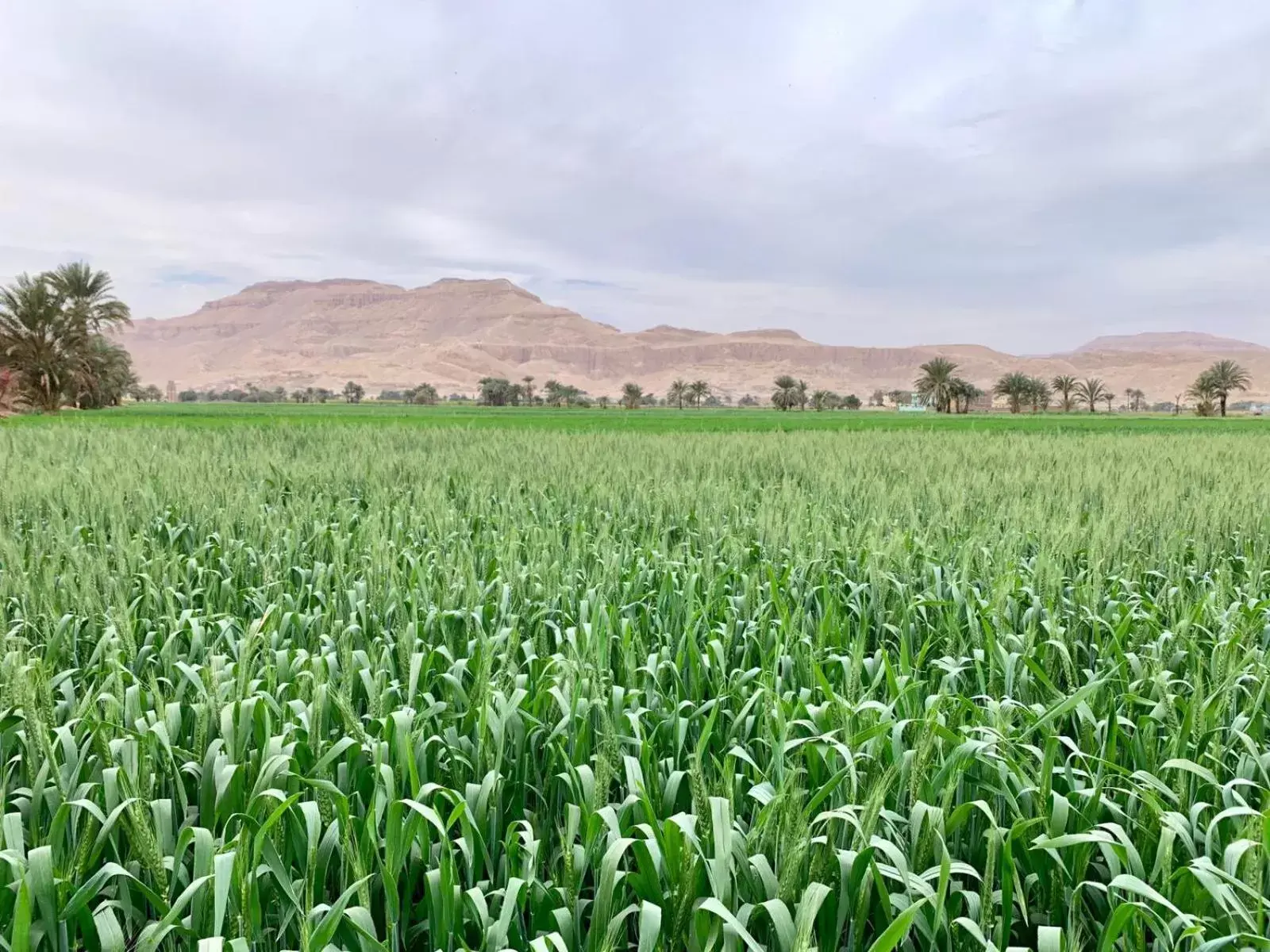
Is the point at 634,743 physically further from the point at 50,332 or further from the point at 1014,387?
the point at 1014,387

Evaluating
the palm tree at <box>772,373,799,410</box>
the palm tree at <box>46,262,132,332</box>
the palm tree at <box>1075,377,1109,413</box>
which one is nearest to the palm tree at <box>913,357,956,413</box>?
the palm tree at <box>772,373,799,410</box>

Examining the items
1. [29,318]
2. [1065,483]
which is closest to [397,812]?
[1065,483]

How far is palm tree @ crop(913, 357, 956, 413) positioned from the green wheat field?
10774 cm

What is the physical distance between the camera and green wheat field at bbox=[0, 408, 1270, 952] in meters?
1.68

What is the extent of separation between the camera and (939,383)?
105625mm

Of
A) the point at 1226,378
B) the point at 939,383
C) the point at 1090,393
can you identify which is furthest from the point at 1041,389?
the point at 1226,378

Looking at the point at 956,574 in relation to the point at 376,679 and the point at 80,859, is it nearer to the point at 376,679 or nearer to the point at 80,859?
the point at 376,679

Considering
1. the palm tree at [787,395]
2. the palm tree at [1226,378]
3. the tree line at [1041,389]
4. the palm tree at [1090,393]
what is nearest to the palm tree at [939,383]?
A: the tree line at [1041,389]

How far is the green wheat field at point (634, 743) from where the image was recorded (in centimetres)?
168

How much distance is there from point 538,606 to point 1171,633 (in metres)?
3.19

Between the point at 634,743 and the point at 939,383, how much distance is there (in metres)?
114

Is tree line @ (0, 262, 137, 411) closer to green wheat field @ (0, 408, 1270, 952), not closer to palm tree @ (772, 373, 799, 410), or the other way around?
green wheat field @ (0, 408, 1270, 952)

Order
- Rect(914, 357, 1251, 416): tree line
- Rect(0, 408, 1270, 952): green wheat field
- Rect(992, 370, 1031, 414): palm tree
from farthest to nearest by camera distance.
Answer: Rect(992, 370, 1031, 414): palm tree → Rect(914, 357, 1251, 416): tree line → Rect(0, 408, 1270, 952): green wheat field

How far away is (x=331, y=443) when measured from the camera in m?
14.4
